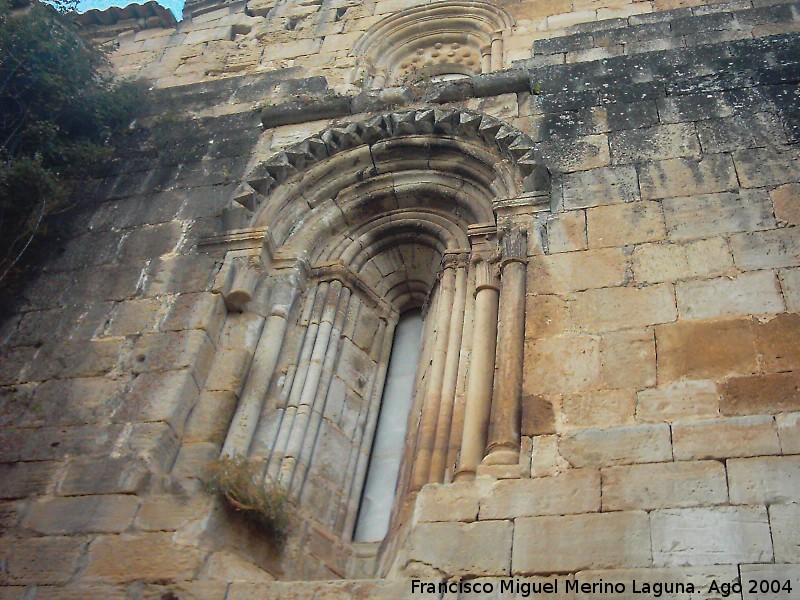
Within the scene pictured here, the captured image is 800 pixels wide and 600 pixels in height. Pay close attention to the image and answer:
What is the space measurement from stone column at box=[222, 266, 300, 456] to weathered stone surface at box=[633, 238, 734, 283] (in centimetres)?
288

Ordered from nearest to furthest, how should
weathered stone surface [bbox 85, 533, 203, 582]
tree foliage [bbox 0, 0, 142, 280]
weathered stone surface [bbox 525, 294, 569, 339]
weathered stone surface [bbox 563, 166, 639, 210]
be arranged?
1. weathered stone surface [bbox 85, 533, 203, 582]
2. weathered stone surface [bbox 525, 294, 569, 339]
3. weathered stone surface [bbox 563, 166, 639, 210]
4. tree foliage [bbox 0, 0, 142, 280]

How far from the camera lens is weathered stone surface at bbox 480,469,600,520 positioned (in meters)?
5.53

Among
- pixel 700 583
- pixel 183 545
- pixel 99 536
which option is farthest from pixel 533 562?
pixel 99 536

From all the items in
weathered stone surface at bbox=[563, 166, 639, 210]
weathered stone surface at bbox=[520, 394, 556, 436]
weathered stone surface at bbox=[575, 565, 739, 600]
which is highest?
weathered stone surface at bbox=[563, 166, 639, 210]

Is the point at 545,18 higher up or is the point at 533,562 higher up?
the point at 545,18

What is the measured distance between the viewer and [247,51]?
41.6 feet

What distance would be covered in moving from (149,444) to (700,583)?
3828 millimetres

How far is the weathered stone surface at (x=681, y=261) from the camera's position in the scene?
6824 millimetres

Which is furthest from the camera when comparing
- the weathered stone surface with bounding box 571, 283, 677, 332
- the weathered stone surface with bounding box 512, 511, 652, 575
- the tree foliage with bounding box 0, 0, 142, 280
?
the tree foliage with bounding box 0, 0, 142, 280

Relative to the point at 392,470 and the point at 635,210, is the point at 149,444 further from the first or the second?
the point at 635,210

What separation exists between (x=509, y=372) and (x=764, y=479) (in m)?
1.81

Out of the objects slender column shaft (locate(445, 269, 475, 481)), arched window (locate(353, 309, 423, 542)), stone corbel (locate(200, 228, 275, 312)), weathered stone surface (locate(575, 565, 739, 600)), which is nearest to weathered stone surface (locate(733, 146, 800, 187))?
slender column shaft (locate(445, 269, 475, 481))

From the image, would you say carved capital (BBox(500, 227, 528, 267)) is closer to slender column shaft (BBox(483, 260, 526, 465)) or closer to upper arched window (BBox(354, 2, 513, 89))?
slender column shaft (BBox(483, 260, 526, 465))

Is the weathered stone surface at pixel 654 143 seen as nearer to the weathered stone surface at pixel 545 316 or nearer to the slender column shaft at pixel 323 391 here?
the weathered stone surface at pixel 545 316
